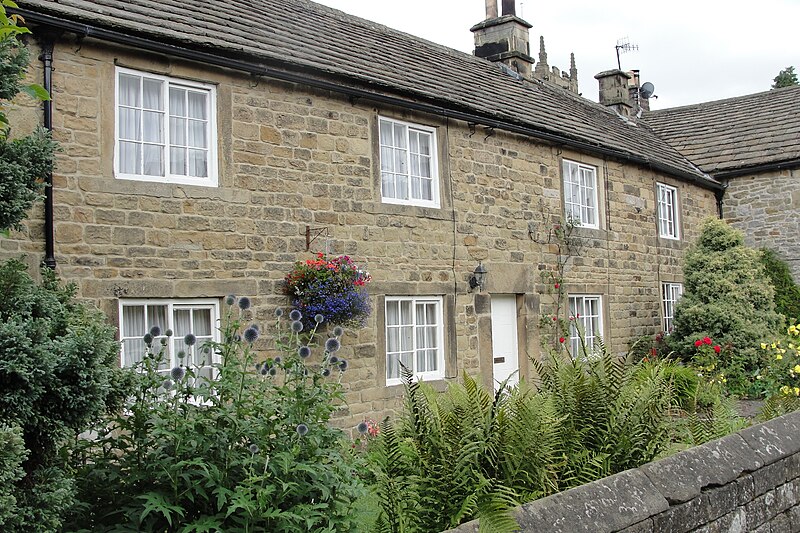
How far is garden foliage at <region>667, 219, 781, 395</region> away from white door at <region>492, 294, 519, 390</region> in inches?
164

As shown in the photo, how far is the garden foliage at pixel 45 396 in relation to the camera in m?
3.66

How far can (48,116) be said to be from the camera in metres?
7.93

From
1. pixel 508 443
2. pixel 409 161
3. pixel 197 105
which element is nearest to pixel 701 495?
pixel 508 443

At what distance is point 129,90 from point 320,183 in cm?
256

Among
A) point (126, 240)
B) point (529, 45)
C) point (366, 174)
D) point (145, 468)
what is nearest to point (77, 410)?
point (145, 468)

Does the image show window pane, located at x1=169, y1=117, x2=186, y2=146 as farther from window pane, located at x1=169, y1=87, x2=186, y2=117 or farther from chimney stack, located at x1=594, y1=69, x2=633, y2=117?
chimney stack, located at x1=594, y1=69, x2=633, y2=117

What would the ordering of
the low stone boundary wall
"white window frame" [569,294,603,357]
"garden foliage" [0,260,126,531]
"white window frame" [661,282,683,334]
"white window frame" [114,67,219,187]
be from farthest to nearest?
"white window frame" [661,282,683,334] → "white window frame" [569,294,603,357] → "white window frame" [114,67,219,187] → the low stone boundary wall → "garden foliage" [0,260,126,531]

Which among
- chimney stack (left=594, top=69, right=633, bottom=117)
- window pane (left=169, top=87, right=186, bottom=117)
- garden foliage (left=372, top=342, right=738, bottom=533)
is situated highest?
chimney stack (left=594, top=69, right=633, bottom=117)

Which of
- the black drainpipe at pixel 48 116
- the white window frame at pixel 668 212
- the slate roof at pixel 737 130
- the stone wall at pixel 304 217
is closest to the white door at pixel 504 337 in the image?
the stone wall at pixel 304 217

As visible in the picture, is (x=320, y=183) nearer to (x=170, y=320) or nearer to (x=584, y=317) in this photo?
(x=170, y=320)

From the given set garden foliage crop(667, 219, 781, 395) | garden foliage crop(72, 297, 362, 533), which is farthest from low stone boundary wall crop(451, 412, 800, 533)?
garden foliage crop(667, 219, 781, 395)

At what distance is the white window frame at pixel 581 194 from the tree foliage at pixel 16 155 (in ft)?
35.6

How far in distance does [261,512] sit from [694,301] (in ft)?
46.2

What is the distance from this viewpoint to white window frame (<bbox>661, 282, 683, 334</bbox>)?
1750cm
